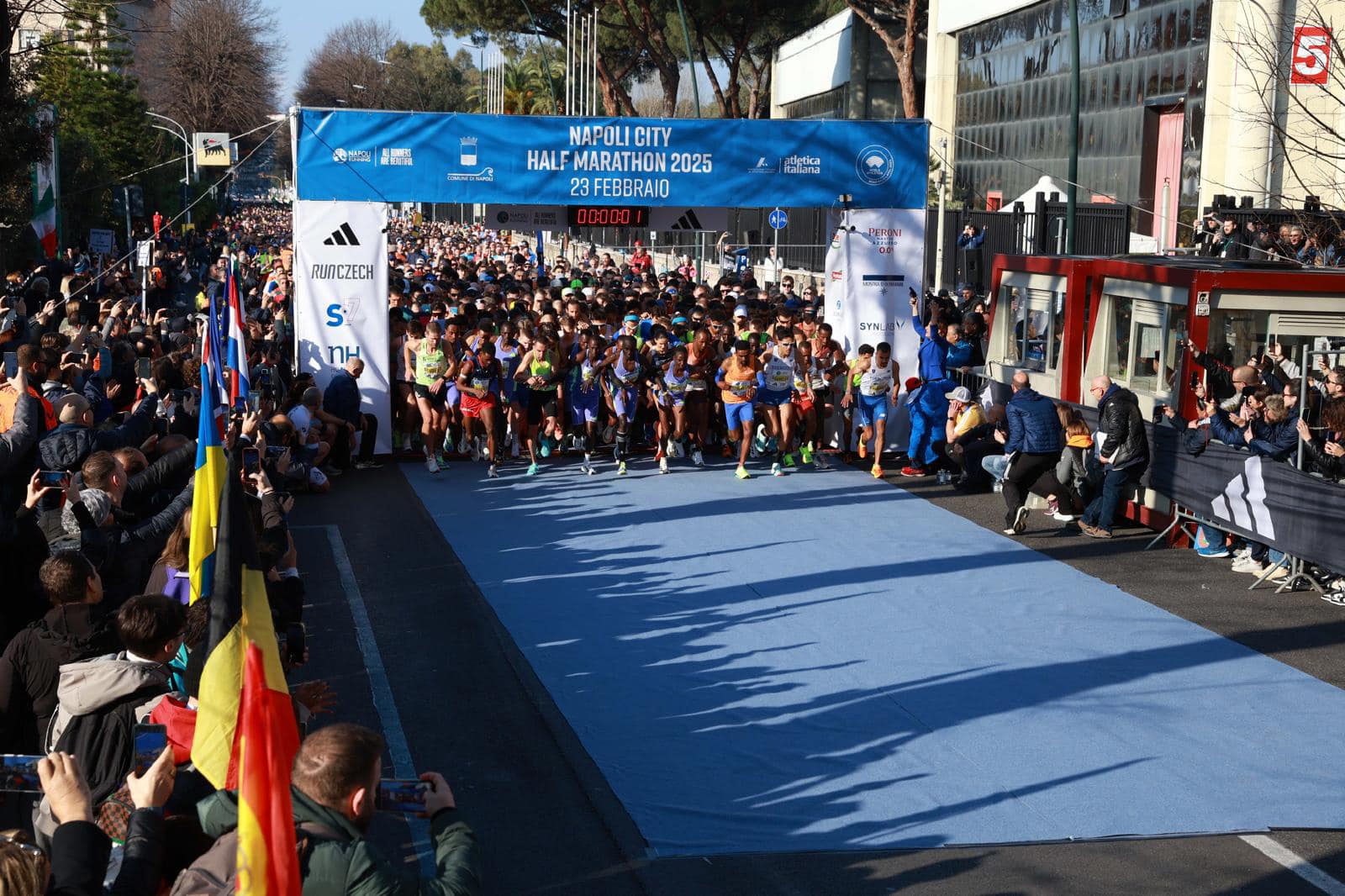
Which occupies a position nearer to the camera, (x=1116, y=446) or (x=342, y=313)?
(x=1116, y=446)

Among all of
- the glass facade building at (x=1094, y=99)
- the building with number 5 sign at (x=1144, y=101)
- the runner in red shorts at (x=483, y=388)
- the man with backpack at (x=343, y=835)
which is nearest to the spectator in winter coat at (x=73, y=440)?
the man with backpack at (x=343, y=835)

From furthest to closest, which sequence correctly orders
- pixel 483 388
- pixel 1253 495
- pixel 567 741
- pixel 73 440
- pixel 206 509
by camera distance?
pixel 483 388, pixel 1253 495, pixel 73 440, pixel 567 741, pixel 206 509

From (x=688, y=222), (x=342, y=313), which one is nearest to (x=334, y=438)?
(x=342, y=313)

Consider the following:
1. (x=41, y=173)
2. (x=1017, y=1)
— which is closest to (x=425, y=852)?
(x=41, y=173)

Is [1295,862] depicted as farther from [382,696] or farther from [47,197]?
[47,197]

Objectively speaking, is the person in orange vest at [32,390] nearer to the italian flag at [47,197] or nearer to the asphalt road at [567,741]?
the asphalt road at [567,741]

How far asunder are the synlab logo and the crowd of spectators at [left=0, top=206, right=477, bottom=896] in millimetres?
707

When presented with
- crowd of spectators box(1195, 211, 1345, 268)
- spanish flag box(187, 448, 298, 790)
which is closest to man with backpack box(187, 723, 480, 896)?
spanish flag box(187, 448, 298, 790)

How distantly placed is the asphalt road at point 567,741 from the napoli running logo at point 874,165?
589cm

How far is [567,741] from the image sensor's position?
8.50 metres

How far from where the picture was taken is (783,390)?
1702cm

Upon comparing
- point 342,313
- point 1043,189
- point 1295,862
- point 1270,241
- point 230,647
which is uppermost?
point 1043,189

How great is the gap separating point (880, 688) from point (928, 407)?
8.08 m

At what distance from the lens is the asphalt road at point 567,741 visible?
6.74m
